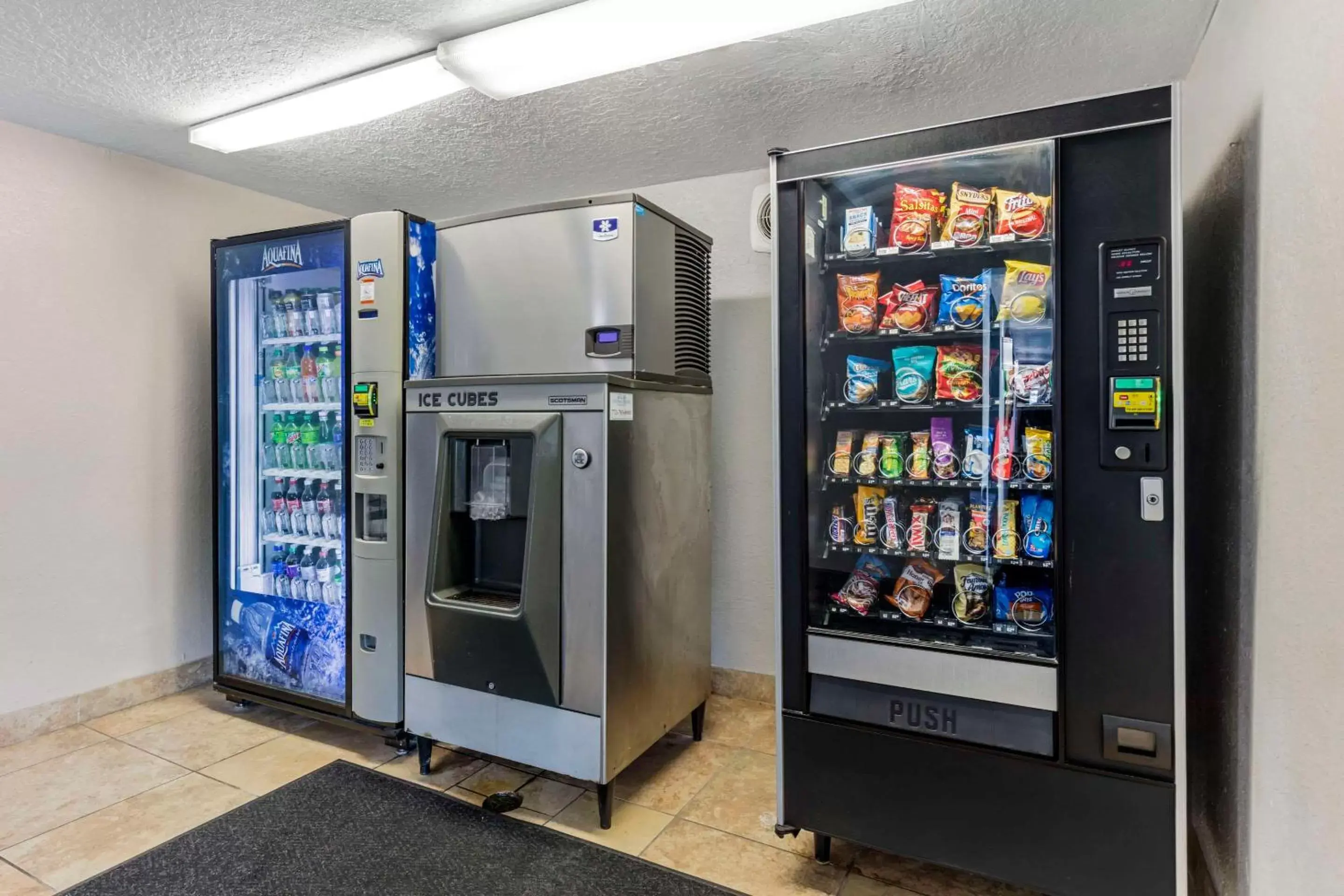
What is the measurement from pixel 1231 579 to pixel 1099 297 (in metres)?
0.77

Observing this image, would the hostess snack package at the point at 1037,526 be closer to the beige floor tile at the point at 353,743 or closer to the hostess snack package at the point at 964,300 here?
the hostess snack package at the point at 964,300

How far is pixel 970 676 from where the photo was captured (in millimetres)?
1728

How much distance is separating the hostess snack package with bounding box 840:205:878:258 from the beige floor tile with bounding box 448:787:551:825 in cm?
198

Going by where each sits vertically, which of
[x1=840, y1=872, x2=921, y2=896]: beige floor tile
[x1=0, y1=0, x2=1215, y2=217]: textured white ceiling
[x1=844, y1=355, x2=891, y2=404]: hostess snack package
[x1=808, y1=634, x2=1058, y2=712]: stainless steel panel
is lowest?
[x1=840, y1=872, x2=921, y2=896]: beige floor tile

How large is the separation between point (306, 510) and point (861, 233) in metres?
2.45

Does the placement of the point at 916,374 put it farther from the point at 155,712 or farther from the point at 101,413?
the point at 155,712

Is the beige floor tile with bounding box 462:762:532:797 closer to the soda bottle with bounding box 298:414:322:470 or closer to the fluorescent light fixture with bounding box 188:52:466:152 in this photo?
the soda bottle with bounding box 298:414:322:470

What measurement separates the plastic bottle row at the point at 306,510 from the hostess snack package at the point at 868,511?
198 centimetres

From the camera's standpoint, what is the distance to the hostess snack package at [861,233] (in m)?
1.89

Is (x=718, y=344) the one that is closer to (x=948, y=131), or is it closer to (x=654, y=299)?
(x=654, y=299)

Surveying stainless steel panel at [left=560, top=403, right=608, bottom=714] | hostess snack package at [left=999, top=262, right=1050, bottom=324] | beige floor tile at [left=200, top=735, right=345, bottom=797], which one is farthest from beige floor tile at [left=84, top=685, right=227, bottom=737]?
hostess snack package at [left=999, top=262, right=1050, bottom=324]

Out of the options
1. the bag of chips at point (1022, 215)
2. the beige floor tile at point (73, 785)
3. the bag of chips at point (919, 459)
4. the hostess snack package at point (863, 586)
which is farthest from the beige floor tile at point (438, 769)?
the bag of chips at point (1022, 215)

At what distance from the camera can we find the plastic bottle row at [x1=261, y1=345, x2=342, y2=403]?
2857 millimetres

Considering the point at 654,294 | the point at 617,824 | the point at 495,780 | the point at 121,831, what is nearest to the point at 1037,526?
the point at 654,294
